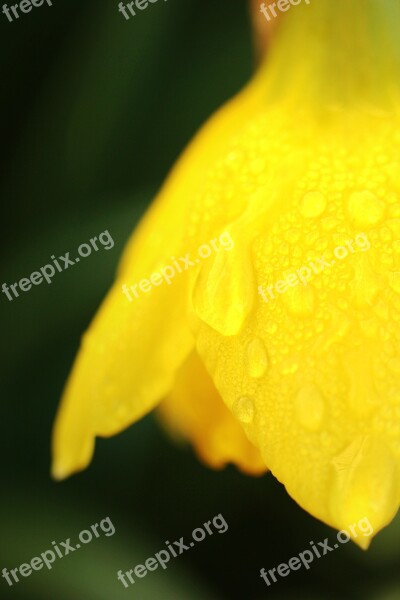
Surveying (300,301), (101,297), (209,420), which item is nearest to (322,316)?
(300,301)

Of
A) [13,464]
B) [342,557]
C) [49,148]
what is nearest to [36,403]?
[13,464]

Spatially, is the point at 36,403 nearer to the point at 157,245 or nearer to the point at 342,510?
the point at 157,245

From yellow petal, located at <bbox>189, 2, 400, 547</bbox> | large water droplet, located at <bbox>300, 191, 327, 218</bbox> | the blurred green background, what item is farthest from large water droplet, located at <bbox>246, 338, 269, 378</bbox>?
the blurred green background

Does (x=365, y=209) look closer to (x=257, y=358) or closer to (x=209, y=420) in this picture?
(x=257, y=358)

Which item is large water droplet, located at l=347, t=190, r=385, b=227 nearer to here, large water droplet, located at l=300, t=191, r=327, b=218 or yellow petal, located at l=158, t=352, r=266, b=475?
large water droplet, located at l=300, t=191, r=327, b=218

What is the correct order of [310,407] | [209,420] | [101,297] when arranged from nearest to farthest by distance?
[310,407] < [209,420] < [101,297]

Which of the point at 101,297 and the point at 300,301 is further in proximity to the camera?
the point at 101,297
